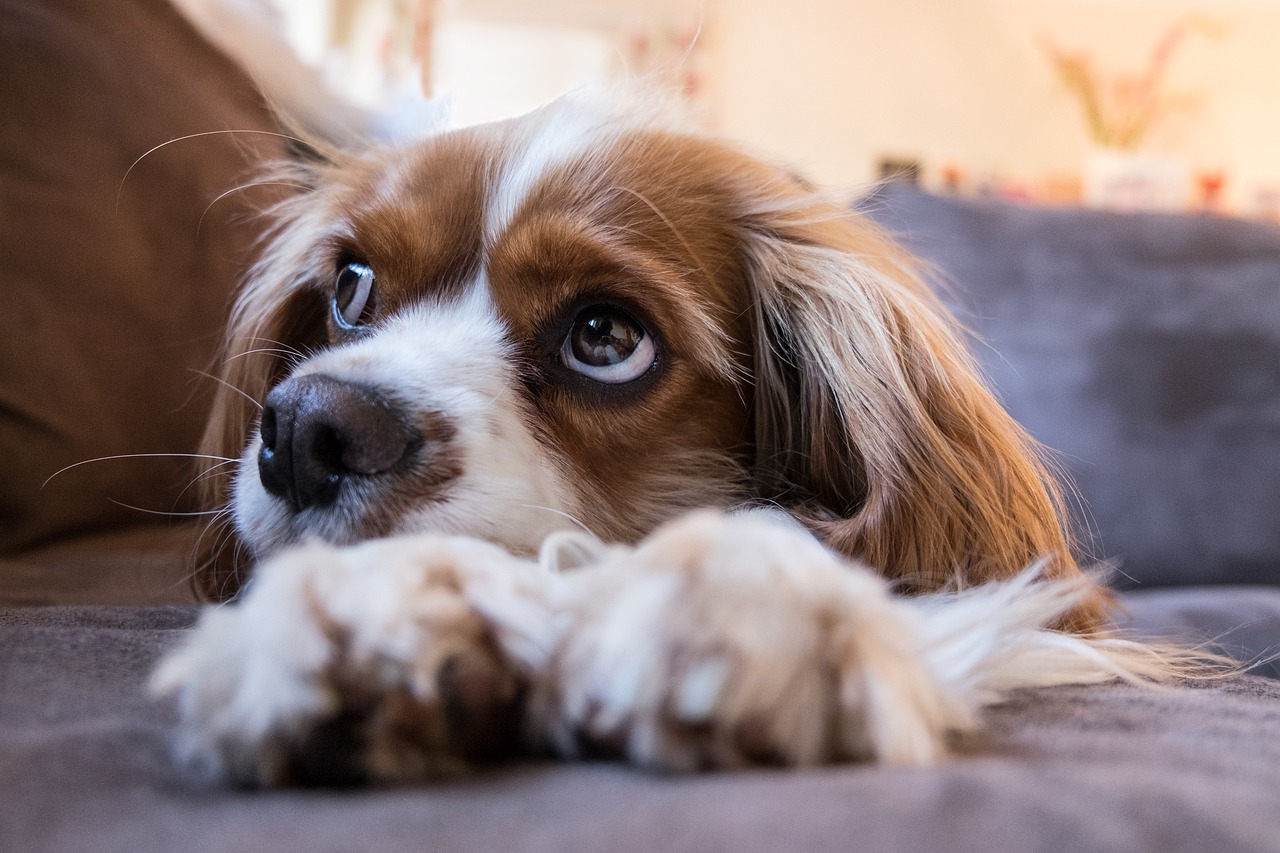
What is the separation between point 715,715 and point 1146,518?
84.6 inches

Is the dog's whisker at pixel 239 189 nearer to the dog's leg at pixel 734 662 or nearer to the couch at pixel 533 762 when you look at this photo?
the couch at pixel 533 762

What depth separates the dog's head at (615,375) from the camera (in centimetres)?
108

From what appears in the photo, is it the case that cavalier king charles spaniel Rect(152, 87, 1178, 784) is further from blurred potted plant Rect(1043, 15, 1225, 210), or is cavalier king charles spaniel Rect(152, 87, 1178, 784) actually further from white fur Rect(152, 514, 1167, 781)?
blurred potted plant Rect(1043, 15, 1225, 210)

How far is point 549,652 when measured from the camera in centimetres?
63

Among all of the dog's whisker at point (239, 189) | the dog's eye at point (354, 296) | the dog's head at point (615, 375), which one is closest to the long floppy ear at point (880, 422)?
the dog's head at point (615, 375)

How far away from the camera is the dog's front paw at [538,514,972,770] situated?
0.59m

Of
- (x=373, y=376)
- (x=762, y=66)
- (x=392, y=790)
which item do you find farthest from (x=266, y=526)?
(x=762, y=66)

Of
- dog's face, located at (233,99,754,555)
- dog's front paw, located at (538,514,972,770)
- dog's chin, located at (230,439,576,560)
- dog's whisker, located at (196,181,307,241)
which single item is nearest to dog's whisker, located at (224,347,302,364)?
dog's face, located at (233,99,754,555)

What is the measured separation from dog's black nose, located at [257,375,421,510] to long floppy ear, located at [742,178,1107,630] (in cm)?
51

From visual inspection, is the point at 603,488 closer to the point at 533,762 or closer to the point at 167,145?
the point at 533,762

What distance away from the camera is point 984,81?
587 cm

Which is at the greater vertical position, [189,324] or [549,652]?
[189,324]

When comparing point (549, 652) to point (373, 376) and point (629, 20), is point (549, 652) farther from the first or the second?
point (629, 20)

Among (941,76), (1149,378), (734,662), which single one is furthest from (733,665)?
(941,76)
